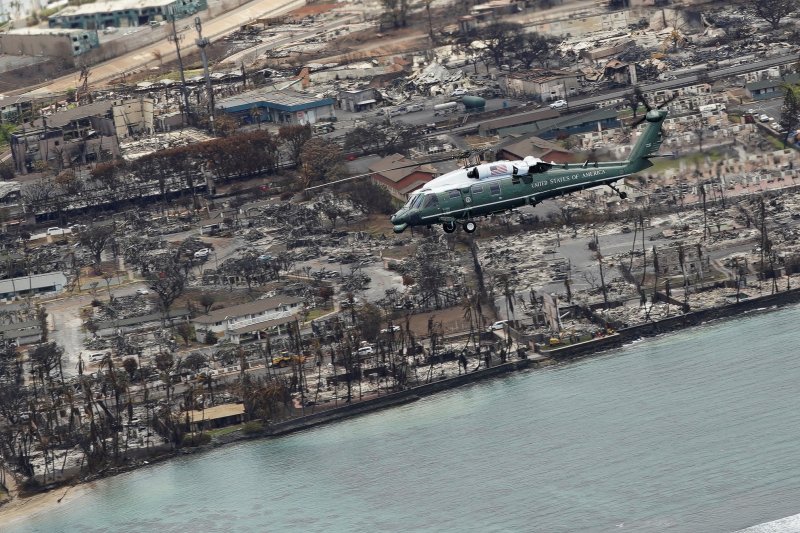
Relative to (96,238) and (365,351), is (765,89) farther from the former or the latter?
(365,351)

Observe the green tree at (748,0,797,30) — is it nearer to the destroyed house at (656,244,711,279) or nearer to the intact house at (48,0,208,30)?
the intact house at (48,0,208,30)

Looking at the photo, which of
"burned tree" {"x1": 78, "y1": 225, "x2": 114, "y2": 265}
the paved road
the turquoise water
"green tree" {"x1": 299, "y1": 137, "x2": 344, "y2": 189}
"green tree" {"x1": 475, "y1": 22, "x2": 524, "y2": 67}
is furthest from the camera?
the paved road

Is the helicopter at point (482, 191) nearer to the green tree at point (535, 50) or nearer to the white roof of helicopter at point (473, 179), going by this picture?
the white roof of helicopter at point (473, 179)

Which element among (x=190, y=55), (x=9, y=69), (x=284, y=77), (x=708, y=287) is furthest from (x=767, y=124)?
(x=9, y=69)

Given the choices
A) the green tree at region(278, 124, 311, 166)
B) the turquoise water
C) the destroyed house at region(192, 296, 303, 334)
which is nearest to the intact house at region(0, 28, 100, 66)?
the green tree at region(278, 124, 311, 166)

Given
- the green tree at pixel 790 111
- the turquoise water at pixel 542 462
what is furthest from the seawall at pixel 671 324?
the green tree at pixel 790 111

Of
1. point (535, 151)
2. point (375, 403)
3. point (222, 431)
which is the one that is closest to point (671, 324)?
point (375, 403)
